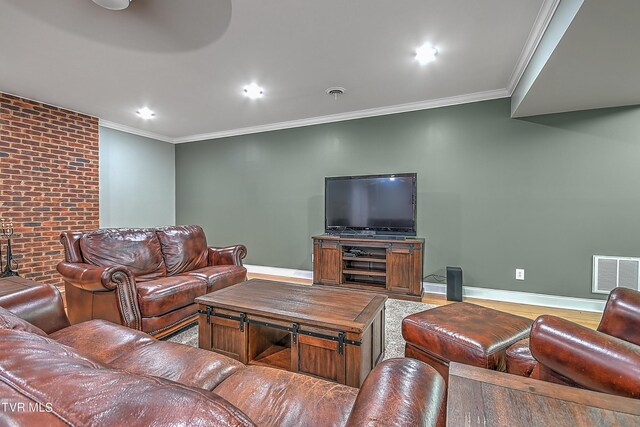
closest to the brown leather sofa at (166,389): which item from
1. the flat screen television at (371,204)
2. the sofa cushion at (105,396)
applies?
the sofa cushion at (105,396)

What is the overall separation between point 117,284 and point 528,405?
2.49 m

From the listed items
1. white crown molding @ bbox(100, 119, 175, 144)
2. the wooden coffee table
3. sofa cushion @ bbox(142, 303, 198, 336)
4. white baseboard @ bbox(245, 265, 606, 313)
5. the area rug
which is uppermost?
white crown molding @ bbox(100, 119, 175, 144)

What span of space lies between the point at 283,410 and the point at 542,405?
707 millimetres

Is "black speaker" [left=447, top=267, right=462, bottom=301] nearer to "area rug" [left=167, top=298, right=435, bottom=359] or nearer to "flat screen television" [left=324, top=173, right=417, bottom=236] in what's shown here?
"area rug" [left=167, top=298, right=435, bottom=359]

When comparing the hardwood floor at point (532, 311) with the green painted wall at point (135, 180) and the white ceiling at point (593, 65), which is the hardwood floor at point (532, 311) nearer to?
the white ceiling at point (593, 65)

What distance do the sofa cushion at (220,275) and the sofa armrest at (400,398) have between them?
232cm

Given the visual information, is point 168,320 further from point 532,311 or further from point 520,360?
point 532,311

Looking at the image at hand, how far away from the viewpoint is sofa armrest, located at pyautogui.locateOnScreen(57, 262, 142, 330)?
214cm

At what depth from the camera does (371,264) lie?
3941 mm

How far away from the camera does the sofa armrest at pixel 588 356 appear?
0.83 meters

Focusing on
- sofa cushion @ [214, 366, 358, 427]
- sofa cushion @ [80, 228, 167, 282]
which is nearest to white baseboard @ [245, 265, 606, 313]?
sofa cushion @ [214, 366, 358, 427]

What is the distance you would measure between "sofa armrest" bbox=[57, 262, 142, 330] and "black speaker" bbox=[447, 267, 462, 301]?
3182 mm

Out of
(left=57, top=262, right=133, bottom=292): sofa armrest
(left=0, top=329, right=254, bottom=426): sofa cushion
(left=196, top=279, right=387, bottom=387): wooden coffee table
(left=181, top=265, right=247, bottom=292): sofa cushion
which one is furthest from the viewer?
(left=181, top=265, right=247, bottom=292): sofa cushion

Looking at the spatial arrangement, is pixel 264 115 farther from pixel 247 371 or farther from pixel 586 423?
pixel 586 423
